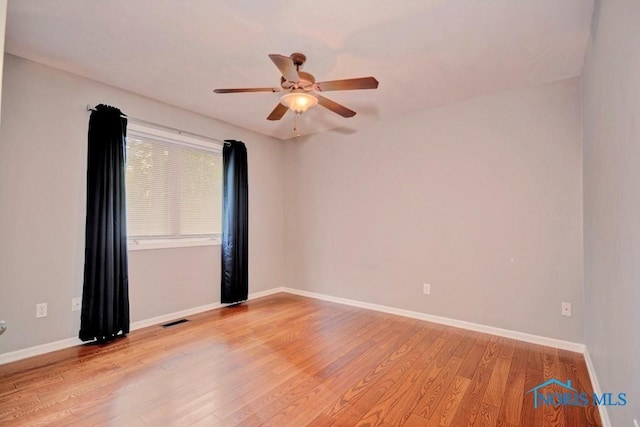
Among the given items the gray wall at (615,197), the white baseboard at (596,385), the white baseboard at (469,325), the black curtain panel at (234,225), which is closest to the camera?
the gray wall at (615,197)

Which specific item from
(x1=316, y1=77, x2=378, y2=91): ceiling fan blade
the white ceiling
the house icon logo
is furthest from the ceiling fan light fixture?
the house icon logo

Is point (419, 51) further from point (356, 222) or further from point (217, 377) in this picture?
point (217, 377)

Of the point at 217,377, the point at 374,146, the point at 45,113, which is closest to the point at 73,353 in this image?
the point at 217,377

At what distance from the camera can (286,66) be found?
1.93 m

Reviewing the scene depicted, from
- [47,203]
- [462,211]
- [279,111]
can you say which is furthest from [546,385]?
[47,203]

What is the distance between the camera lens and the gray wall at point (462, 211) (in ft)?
9.45

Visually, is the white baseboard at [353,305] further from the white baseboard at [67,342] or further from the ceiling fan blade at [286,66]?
the ceiling fan blade at [286,66]

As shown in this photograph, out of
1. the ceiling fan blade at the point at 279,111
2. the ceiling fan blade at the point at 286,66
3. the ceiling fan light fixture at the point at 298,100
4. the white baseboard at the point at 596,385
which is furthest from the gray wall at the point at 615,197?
the ceiling fan blade at the point at 279,111

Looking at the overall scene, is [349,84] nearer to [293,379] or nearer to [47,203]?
[293,379]

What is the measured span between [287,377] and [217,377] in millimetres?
→ 528

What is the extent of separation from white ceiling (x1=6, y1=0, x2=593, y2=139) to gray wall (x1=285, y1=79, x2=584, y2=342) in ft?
1.53

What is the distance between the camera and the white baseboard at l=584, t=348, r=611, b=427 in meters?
1.75

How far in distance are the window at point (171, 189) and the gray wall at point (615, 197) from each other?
386 centimetres

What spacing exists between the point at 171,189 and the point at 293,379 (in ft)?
8.57
